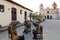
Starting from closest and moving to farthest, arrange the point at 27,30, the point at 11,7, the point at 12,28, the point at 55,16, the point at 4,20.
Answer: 1. the point at 12,28
2. the point at 27,30
3. the point at 4,20
4. the point at 11,7
5. the point at 55,16

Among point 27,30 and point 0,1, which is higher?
point 0,1

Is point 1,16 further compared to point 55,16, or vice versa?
point 55,16

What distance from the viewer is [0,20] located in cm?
2034

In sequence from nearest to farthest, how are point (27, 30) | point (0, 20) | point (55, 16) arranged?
point (27, 30), point (0, 20), point (55, 16)

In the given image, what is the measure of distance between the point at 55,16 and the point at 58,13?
263cm

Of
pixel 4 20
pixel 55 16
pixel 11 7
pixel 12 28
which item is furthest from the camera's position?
pixel 55 16

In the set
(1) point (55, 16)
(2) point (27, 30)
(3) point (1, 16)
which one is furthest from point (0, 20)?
(1) point (55, 16)

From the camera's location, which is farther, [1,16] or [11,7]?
[11,7]

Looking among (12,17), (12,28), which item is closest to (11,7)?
(12,17)

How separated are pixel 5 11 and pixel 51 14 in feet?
262

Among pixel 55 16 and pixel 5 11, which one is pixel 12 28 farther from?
pixel 55 16

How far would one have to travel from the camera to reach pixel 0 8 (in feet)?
68.2

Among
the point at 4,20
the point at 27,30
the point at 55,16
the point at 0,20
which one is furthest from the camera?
A: the point at 55,16

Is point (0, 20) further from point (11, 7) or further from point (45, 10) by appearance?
point (45, 10)
